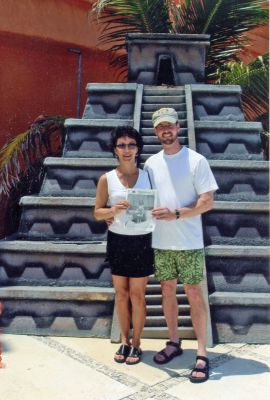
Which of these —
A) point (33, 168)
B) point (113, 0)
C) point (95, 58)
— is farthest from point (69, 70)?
point (33, 168)

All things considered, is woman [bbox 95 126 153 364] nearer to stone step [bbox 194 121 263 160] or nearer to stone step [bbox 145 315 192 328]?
stone step [bbox 145 315 192 328]

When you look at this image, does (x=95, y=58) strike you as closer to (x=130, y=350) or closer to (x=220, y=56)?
(x=220, y=56)

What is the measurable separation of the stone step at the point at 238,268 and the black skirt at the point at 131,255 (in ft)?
3.60

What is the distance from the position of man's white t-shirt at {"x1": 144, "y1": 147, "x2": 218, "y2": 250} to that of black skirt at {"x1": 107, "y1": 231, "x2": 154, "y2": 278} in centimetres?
12

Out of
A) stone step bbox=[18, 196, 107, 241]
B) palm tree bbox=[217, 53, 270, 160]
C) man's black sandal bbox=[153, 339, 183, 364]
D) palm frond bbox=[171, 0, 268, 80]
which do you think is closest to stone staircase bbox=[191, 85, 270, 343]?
man's black sandal bbox=[153, 339, 183, 364]

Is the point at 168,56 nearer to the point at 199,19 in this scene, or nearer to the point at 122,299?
the point at 199,19

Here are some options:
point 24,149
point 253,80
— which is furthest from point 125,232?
point 253,80

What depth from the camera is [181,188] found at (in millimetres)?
3387

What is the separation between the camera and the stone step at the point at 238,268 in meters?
4.38

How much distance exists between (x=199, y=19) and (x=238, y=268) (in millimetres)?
4978

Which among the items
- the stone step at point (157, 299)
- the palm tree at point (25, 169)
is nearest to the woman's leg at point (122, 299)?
the stone step at point (157, 299)

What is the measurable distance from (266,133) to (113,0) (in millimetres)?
3195

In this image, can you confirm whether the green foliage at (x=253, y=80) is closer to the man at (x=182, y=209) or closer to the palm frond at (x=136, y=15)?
the palm frond at (x=136, y=15)

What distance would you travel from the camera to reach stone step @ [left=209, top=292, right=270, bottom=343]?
4094mm
